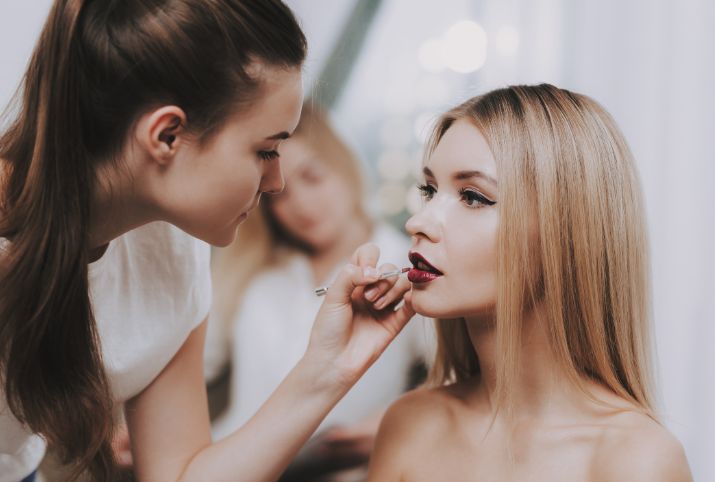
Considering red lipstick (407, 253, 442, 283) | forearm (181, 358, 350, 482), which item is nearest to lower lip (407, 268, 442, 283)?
red lipstick (407, 253, 442, 283)

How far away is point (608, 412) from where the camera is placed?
111 cm

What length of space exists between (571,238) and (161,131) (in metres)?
0.65

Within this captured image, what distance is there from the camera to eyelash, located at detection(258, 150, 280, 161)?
3.40 ft

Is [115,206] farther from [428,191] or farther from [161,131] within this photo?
[428,191]

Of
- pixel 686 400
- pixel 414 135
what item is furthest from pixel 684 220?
pixel 414 135

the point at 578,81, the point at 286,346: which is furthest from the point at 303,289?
the point at 578,81

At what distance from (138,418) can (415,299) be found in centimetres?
56

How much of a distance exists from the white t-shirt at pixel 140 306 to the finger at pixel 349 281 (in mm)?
279

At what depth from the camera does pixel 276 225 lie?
5.92 ft

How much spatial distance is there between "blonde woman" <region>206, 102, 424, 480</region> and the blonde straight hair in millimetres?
641

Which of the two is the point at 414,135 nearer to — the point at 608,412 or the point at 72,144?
the point at 608,412

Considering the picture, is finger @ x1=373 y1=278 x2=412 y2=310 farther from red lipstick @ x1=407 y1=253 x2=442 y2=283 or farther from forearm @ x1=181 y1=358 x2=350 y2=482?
forearm @ x1=181 y1=358 x2=350 y2=482

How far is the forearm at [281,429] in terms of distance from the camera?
3.84 ft

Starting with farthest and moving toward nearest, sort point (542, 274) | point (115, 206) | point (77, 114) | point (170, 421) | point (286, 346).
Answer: point (286, 346) < point (170, 421) < point (542, 274) < point (115, 206) < point (77, 114)
